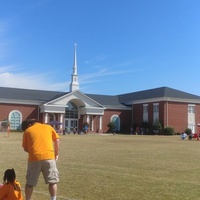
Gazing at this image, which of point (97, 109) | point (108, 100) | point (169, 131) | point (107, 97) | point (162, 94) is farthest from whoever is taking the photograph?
point (107, 97)

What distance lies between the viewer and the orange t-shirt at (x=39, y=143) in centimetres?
659

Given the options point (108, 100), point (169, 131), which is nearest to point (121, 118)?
point (108, 100)

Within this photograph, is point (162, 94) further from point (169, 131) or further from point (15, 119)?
point (15, 119)

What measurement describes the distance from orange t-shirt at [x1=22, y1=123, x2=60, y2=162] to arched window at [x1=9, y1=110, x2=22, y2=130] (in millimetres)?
46857

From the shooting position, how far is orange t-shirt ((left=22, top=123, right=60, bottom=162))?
6590 millimetres

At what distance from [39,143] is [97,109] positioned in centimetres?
4986

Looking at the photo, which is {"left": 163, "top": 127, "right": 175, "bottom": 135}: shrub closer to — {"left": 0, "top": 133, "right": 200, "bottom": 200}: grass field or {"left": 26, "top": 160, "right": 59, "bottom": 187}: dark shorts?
{"left": 0, "top": 133, "right": 200, "bottom": 200}: grass field

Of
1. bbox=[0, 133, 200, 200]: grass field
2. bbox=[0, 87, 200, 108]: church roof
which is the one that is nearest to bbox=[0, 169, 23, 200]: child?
bbox=[0, 133, 200, 200]: grass field

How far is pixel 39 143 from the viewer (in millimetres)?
6648

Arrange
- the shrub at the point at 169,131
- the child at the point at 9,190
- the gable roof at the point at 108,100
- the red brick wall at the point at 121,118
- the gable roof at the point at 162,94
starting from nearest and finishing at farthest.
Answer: the child at the point at 9,190
the shrub at the point at 169,131
the gable roof at the point at 162,94
the red brick wall at the point at 121,118
the gable roof at the point at 108,100

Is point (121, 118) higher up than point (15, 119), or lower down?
higher up

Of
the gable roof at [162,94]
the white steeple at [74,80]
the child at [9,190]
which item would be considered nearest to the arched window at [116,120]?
the gable roof at [162,94]

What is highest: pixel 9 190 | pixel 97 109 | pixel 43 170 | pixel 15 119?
pixel 97 109

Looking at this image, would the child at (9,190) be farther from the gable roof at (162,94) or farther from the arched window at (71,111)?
the arched window at (71,111)
